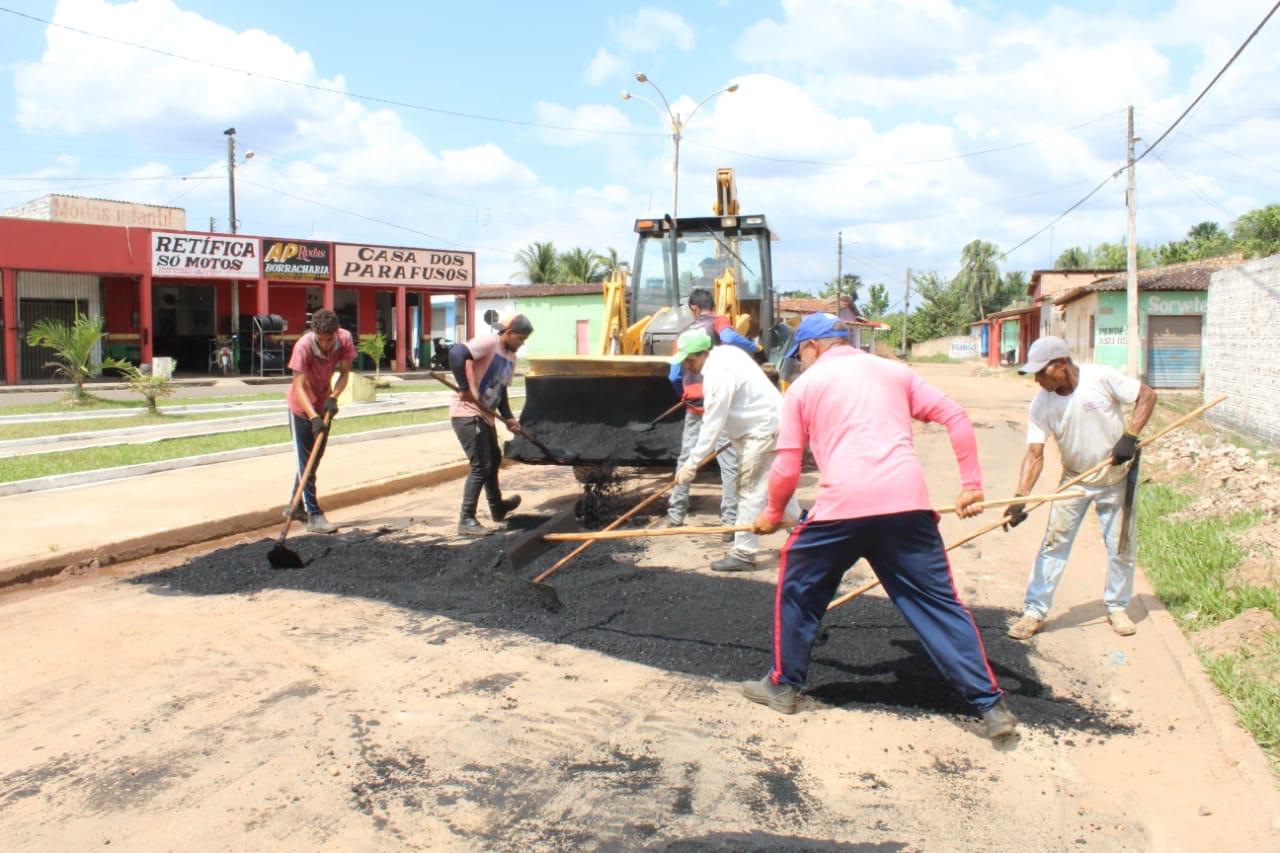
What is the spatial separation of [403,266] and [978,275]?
50.4 m

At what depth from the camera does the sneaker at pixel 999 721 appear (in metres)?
3.86

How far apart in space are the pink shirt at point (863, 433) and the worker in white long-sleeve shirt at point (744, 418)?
2.14 meters

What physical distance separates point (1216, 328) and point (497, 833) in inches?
Result: 593

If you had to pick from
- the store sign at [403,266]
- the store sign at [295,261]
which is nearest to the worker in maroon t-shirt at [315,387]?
the store sign at [295,261]

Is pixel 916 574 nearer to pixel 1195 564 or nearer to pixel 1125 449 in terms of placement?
pixel 1125 449

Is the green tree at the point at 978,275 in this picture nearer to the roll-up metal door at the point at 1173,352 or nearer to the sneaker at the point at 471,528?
the roll-up metal door at the point at 1173,352

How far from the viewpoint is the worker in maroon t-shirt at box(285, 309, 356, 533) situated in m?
7.42

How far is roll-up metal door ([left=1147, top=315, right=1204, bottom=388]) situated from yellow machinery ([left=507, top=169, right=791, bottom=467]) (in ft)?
65.3

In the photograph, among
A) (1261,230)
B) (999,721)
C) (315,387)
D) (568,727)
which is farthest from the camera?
(1261,230)

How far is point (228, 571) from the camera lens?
21.0ft

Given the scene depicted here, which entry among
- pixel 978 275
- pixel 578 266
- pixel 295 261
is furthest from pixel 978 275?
pixel 295 261

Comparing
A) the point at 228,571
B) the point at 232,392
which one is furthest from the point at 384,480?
the point at 232,392

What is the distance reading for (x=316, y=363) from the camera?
296 inches

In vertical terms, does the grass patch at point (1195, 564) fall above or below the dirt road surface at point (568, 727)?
above
